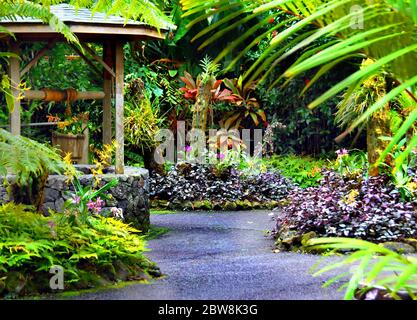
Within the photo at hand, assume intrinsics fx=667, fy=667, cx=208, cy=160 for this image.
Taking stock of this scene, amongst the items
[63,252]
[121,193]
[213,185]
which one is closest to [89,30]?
[121,193]

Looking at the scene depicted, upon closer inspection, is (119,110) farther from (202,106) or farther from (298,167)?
(298,167)

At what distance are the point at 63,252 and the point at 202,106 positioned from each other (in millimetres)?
7736

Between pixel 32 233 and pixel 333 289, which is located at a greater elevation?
pixel 32 233

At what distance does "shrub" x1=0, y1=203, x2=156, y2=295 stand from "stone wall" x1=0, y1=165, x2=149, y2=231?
1.96m

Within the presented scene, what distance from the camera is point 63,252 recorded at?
183 inches

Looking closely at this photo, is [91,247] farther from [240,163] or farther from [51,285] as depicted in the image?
[240,163]

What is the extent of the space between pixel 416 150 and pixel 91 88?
21.7 ft

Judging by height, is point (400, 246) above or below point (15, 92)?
below

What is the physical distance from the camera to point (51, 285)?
4523 mm

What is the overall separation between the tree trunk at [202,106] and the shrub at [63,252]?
22.5 feet

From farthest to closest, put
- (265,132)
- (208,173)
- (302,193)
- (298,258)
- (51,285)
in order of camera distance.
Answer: (265,132) < (208,173) < (302,193) < (298,258) < (51,285)

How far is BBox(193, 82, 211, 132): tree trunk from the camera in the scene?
1214cm

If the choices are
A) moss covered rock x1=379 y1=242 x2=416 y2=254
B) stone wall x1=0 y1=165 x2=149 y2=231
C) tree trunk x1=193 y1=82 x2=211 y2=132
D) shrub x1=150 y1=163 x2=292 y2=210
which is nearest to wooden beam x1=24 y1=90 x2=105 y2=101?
stone wall x1=0 y1=165 x2=149 y2=231

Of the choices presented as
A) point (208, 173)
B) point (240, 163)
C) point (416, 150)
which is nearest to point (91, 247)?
point (416, 150)
